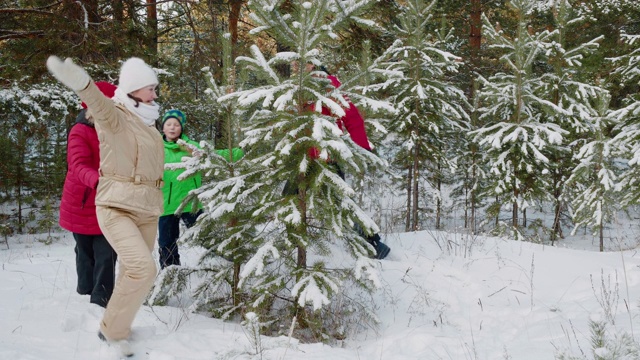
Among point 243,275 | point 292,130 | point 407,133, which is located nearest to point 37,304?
point 243,275

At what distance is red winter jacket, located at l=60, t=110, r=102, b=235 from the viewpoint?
13.0ft

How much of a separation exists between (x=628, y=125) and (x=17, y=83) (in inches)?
476

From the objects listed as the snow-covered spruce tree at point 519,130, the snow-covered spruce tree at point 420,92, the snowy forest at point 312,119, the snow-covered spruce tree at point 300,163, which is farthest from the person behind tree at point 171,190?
the snow-covered spruce tree at point 519,130

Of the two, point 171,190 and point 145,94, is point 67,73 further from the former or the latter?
point 171,190

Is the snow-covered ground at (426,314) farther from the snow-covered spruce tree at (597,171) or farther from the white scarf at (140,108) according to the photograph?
the snow-covered spruce tree at (597,171)

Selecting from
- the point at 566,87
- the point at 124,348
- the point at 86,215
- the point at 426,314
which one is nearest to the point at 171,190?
the point at 86,215

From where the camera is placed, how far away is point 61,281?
5.21 metres

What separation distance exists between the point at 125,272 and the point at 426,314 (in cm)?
296

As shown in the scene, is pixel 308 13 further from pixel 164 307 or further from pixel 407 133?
pixel 407 133

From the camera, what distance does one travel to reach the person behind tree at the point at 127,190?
10.7 feet

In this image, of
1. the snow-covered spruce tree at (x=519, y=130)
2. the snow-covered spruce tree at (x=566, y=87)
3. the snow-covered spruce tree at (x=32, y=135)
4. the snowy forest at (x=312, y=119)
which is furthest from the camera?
the snow-covered spruce tree at (x=566, y=87)

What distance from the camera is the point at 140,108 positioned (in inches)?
137

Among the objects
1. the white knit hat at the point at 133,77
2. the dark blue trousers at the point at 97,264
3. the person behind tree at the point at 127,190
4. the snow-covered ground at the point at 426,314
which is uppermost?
the white knit hat at the point at 133,77

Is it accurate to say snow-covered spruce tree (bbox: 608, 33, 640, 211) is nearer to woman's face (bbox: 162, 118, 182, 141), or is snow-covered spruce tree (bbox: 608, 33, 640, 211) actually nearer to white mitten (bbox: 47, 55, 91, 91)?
woman's face (bbox: 162, 118, 182, 141)
